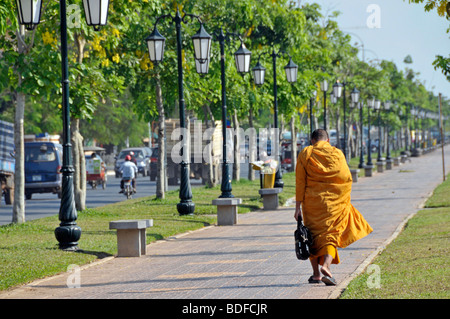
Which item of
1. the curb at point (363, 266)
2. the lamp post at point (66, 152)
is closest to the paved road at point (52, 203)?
the lamp post at point (66, 152)

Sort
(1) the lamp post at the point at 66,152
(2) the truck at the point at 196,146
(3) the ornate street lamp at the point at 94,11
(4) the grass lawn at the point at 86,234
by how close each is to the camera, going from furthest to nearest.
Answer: (2) the truck at the point at 196,146, (3) the ornate street lamp at the point at 94,11, (1) the lamp post at the point at 66,152, (4) the grass lawn at the point at 86,234

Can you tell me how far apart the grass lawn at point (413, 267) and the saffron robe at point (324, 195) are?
59cm

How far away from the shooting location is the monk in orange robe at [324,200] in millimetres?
10531

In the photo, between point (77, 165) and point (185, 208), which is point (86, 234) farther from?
point (77, 165)

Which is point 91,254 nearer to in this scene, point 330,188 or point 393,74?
point 330,188

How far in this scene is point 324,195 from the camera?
10555 mm

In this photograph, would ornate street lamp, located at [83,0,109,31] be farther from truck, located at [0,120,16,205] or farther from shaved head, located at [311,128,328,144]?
truck, located at [0,120,16,205]

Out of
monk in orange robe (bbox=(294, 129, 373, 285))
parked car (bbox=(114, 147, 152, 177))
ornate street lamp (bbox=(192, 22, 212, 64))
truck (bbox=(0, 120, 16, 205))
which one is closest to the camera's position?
monk in orange robe (bbox=(294, 129, 373, 285))

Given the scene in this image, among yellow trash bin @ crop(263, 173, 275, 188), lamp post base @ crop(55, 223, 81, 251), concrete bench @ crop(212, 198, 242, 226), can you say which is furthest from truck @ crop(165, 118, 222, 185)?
lamp post base @ crop(55, 223, 81, 251)

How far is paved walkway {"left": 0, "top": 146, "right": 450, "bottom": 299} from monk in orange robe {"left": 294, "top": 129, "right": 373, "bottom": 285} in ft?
1.53

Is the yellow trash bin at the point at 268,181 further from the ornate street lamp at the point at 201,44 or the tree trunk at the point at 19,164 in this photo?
the tree trunk at the point at 19,164

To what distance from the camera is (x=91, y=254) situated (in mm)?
14227

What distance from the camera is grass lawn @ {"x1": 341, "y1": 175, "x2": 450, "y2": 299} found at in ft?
30.6

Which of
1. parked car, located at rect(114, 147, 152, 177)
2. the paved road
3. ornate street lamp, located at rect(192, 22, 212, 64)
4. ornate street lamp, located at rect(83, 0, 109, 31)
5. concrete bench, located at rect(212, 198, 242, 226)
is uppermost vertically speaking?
ornate street lamp, located at rect(192, 22, 212, 64)
